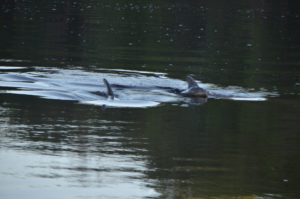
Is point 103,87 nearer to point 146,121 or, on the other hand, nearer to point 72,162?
point 146,121

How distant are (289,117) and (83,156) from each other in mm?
4413

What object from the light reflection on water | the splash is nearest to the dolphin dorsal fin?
the splash

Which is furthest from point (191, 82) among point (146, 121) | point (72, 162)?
point (72, 162)

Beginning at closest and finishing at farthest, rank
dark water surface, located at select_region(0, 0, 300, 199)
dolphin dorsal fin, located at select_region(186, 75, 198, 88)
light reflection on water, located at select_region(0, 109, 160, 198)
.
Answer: light reflection on water, located at select_region(0, 109, 160, 198) < dark water surface, located at select_region(0, 0, 300, 199) < dolphin dorsal fin, located at select_region(186, 75, 198, 88)

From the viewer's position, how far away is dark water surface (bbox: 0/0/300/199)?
7793 millimetres

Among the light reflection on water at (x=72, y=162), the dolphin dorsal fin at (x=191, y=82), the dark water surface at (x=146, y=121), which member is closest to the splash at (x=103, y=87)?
the dark water surface at (x=146, y=121)

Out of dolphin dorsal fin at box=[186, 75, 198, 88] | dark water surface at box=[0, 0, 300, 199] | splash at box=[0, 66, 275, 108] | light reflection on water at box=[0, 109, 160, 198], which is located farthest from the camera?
dolphin dorsal fin at box=[186, 75, 198, 88]

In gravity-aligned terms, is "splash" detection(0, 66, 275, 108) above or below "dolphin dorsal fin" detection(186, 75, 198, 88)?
below

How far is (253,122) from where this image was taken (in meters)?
11.6

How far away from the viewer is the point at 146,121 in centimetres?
1134

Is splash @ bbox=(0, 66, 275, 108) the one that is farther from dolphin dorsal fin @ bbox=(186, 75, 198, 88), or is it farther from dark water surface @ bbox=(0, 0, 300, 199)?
dolphin dorsal fin @ bbox=(186, 75, 198, 88)

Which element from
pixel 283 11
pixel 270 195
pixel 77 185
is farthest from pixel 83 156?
pixel 283 11

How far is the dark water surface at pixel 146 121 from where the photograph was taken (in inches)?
307

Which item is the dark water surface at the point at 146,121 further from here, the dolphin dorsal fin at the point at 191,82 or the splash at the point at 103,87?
the dolphin dorsal fin at the point at 191,82
